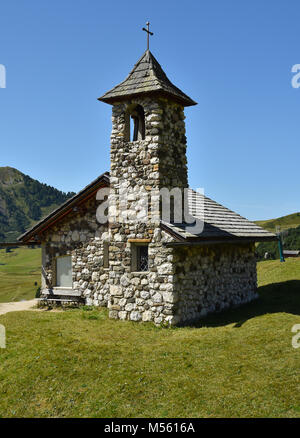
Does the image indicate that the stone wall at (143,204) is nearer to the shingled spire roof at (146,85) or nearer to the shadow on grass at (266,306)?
the shingled spire roof at (146,85)

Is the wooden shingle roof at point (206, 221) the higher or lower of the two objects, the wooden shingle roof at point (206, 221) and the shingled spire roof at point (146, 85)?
the lower

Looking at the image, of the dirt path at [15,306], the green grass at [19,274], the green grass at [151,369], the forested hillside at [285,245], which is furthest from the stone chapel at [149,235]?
the green grass at [19,274]

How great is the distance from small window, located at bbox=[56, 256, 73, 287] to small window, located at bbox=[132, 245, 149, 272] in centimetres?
449

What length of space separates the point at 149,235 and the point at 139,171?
7.22 feet

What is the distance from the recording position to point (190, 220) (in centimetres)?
1545

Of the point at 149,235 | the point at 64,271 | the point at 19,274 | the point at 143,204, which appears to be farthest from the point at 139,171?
the point at 19,274

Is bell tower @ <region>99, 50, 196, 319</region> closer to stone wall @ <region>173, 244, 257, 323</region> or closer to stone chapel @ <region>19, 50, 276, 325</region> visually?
stone chapel @ <region>19, 50, 276, 325</region>

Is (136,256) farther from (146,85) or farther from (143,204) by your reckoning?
(146,85)

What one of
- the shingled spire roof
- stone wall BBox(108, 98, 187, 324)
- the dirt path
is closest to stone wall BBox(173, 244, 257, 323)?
stone wall BBox(108, 98, 187, 324)

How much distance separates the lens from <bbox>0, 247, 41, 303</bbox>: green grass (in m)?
81.4

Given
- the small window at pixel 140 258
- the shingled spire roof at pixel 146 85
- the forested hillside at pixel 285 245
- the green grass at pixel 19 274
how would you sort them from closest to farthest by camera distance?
the shingled spire roof at pixel 146 85 < the small window at pixel 140 258 < the forested hillside at pixel 285 245 < the green grass at pixel 19 274

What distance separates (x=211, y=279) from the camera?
15688mm

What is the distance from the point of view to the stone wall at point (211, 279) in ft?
45.7

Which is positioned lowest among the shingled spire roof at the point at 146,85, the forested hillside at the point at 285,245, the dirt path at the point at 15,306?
the dirt path at the point at 15,306
